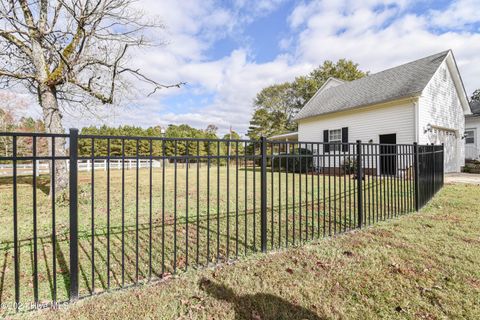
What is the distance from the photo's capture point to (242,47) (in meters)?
15.3

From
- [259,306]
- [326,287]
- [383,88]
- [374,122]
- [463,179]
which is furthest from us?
[383,88]

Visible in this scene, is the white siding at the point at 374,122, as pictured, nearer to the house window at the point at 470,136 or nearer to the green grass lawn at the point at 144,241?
the green grass lawn at the point at 144,241

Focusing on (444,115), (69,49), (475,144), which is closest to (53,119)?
(69,49)

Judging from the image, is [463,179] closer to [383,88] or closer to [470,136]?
[383,88]

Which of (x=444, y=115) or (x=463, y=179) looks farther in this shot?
(x=444, y=115)

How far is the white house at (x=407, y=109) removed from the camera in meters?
12.0

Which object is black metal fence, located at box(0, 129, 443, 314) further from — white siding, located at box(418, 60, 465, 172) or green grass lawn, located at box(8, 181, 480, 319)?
white siding, located at box(418, 60, 465, 172)

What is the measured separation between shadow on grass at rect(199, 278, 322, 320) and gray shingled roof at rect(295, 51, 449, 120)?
Result: 12.4 m

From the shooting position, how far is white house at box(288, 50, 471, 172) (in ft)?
39.3

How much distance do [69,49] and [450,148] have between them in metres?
18.3

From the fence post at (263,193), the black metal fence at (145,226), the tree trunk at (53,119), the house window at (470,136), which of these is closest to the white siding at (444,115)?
the house window at (470,136)

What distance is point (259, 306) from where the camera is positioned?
2.37 m

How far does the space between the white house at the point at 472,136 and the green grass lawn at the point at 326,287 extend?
57.9ft

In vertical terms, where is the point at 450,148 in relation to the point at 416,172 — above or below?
above
